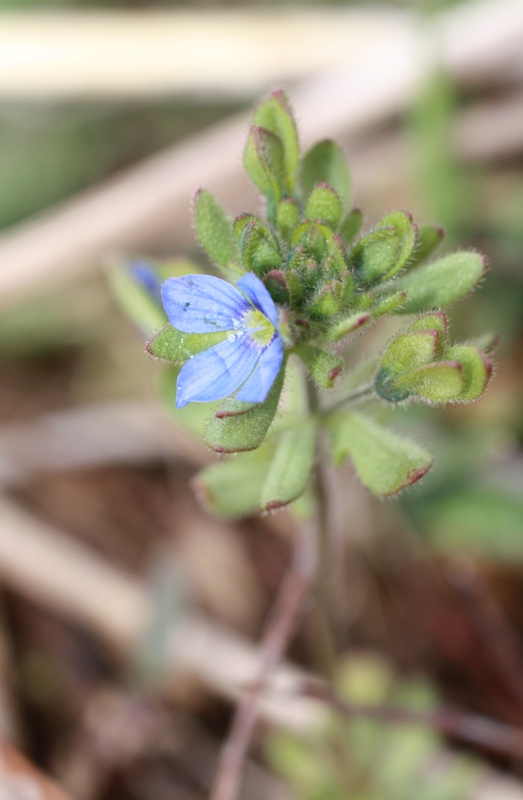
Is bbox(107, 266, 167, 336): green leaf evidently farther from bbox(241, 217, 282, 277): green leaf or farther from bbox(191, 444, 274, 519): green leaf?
bbox(241, 217, 282, 277): green leaf

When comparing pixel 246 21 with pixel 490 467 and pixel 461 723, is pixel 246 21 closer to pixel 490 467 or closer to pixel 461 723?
pixel 490 467

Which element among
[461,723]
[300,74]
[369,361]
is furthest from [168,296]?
[300,74]

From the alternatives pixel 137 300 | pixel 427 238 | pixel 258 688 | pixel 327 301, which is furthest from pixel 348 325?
pixel 258 688

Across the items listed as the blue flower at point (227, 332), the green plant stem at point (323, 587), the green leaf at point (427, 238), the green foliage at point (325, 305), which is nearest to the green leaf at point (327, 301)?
the green foliage at point (325, 305)

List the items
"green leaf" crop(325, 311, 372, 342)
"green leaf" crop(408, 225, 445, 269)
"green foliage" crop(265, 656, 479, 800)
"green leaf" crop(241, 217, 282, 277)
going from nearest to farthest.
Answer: "green leaf" crop(325, 311, 372, 342) < "green leaf" crop(241, 217, 282, 277) < "green leaf" crop(408, 225, 445, 269) < "green foliage" crop(265, 656, 479, 800)

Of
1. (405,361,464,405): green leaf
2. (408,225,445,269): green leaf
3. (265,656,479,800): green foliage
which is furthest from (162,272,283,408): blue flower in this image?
(265,656,479,800): green foliage

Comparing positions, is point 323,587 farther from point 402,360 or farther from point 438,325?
point 438,325

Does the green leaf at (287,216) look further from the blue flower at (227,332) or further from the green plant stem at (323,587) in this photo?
the green plant stem at (323,587)
